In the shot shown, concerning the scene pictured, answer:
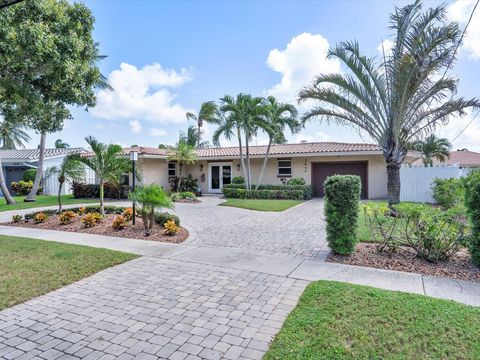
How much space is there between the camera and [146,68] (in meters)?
17.5

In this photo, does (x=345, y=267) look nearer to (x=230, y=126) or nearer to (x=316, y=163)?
(x=230, y=126)

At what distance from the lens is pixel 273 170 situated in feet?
73.6

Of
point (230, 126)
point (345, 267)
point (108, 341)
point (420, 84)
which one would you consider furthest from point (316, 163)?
point (108, 341)

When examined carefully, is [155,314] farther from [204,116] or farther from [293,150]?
[204,116]

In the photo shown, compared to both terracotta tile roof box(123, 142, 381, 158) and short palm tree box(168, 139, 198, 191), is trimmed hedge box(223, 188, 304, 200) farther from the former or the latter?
short palm tree box(168, 139, 198, 191)

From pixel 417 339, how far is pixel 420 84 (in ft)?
29.4

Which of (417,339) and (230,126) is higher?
(230,126)

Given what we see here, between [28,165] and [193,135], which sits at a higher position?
[193,135]

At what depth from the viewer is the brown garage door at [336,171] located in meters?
19.9

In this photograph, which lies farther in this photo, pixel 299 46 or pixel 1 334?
pixel 299 46

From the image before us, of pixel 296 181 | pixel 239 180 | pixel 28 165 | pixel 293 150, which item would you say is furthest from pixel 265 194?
pixel 28 165

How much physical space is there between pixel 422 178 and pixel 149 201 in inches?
556

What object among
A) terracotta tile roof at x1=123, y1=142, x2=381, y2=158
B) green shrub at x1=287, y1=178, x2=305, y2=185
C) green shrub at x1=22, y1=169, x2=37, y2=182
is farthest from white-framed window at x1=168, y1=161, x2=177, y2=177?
green shrub at x1=22, y1=169, x2=37, y2=182

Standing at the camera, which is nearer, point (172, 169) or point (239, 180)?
point (239, 180)
